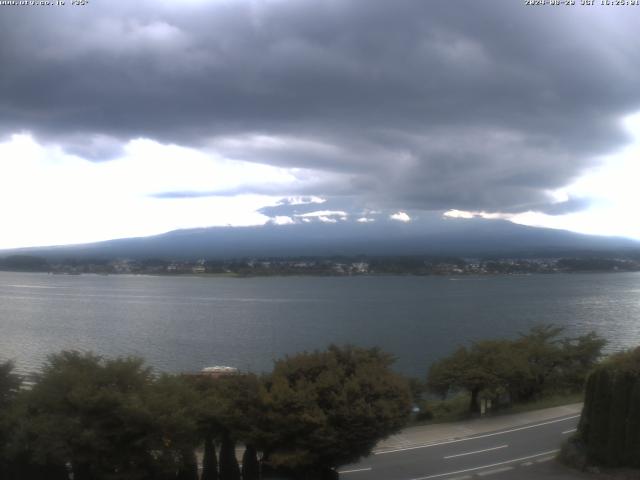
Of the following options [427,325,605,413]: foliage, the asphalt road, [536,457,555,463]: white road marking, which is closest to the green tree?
the asphalt road

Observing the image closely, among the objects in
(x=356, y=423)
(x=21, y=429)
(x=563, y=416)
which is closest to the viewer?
(x=21, y=429)

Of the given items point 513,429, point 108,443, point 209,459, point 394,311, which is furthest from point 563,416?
point 394,311

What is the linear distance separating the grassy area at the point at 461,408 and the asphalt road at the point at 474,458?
287cm

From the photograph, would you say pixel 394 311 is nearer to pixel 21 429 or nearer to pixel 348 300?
pixel 348 300

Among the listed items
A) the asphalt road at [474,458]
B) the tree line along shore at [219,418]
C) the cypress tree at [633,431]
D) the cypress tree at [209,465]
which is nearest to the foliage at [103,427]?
the tree line along shore at [219,418]

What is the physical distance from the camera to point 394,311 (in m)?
66.8

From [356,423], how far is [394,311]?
5524 cm

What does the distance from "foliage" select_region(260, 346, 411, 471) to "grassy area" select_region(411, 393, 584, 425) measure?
8.54m

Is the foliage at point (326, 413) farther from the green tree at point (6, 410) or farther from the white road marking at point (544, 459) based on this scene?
the green tree at point (6, 410)

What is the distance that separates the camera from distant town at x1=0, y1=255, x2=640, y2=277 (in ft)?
458

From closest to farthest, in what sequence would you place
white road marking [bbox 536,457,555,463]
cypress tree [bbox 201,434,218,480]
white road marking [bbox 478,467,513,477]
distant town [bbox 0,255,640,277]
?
cypress tree [bbox 201,434,218,480] → white road marking [bbox 478,467,513,477] → white road marking [bbox 536,457,555,463] → distant town [bbox 0,255,640,277]

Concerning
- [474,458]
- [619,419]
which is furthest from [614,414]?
[474,458]

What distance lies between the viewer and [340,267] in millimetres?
144625

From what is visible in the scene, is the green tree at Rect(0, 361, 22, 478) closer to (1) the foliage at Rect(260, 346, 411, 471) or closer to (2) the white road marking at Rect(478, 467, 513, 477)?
(1) the foliage at Rect(260, 346, 411, 471)
